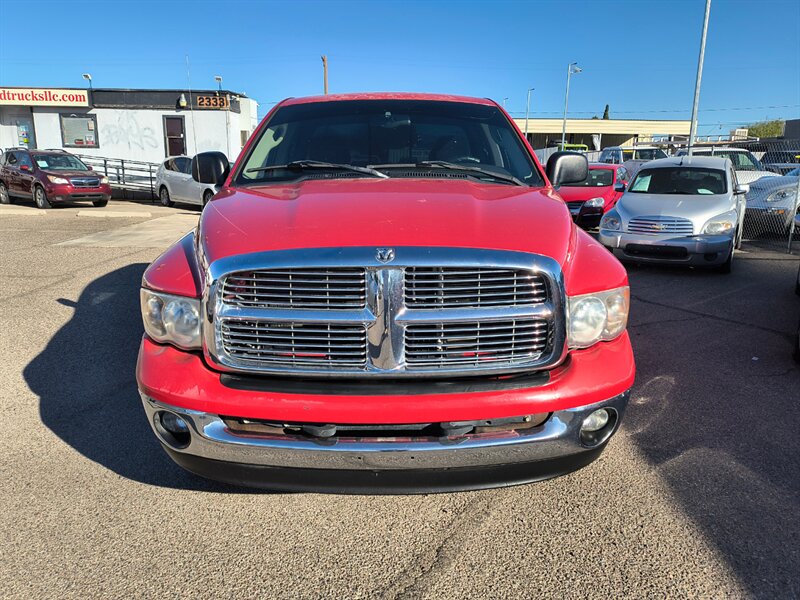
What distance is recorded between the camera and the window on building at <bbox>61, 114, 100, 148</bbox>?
81.5 ft

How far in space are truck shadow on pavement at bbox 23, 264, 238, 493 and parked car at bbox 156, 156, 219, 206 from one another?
11.6m

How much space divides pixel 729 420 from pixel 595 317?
6.16 ft

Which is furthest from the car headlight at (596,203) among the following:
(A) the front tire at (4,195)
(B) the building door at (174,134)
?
(B) the building door at (174,134)

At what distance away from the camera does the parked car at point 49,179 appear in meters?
16.9

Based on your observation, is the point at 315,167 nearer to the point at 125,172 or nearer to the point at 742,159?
the point at 742,159

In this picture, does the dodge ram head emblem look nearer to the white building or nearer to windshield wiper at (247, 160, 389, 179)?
windshield wiper at (247, 160, 389, 179)

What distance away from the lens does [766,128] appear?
93.4 meters

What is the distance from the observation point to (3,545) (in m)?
2.55

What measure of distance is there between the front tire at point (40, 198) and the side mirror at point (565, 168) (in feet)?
56.5

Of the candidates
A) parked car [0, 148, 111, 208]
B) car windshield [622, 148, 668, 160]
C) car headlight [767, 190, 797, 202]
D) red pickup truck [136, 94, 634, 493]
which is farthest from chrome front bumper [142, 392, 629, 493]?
car windshield [622, 148, 668, 160]

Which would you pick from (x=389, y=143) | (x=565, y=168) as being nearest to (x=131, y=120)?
(x=389, y=143)

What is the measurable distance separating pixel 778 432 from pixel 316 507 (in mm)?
2698

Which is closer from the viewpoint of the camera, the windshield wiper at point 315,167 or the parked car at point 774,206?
the windshield wiper at point 315,167

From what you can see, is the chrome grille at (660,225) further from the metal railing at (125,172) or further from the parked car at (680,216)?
the metal railing at (125,172)
